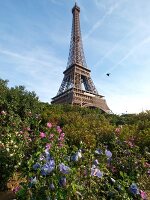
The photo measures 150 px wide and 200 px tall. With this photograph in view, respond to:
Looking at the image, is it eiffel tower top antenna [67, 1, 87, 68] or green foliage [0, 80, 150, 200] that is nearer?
green foliage [0, 80, 150, 200]

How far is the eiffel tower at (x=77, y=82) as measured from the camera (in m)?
52.1

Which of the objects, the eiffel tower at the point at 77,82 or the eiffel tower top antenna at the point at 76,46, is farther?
the eiffel tower top antenna at the point at 76,46

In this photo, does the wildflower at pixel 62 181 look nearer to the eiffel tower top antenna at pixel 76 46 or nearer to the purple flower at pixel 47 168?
the purple flower at pixel 47 168

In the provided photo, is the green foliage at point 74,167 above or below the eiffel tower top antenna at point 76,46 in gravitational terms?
below

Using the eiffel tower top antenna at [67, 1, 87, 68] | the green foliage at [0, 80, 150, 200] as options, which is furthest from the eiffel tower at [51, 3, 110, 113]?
the green foliage at [0, 80, 150, 200]

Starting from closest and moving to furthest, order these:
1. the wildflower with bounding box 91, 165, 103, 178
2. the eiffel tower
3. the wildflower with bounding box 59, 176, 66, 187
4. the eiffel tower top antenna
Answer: the wildflower with bounding box 59, 176, 66, 187 → the wildflower with bounding box 91, 165, 103, 178 → the eiffel tower → the eiffel tower top antenna

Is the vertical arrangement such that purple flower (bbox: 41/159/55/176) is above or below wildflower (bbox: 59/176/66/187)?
above

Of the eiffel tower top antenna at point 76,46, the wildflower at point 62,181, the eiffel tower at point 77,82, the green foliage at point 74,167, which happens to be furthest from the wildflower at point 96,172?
the eiffel tower top antenna at point 76,46

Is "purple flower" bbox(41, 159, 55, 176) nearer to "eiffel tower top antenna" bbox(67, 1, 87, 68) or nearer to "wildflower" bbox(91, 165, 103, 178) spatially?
"wildflower" bbox(91, 165, 103, 178)

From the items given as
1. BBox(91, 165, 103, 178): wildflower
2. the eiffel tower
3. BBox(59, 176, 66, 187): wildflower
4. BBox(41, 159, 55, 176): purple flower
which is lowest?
BBox(59, 176, 66, 187): wildflower

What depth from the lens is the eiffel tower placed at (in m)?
52.1

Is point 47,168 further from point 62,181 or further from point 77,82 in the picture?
point 77,82

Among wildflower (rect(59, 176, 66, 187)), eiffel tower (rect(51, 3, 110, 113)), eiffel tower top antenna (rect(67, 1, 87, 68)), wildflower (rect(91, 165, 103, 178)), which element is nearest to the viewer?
wildflower (rect(59, 176, 66, 187))

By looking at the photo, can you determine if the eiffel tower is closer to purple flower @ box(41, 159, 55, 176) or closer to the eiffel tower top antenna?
the eiffel tower top antenna
